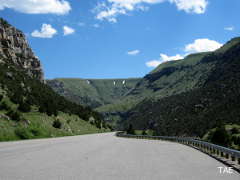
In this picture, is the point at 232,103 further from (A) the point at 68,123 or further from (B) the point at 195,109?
(A) the point at 68,123

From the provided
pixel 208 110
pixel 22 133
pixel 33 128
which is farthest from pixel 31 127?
pixel 208 110

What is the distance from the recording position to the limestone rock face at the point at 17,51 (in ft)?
290

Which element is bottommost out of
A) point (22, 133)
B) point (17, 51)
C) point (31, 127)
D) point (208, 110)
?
point (22, 133)

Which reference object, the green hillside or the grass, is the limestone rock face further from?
the green hillside

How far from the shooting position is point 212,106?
337 feet

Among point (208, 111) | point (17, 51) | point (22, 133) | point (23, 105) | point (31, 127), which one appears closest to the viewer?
point (22, 133)

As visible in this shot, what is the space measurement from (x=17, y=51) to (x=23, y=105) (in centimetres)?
4886

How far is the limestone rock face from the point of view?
8831 cm

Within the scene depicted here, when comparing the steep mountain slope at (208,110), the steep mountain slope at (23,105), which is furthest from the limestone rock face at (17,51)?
the steep mountain slope at (208,110)

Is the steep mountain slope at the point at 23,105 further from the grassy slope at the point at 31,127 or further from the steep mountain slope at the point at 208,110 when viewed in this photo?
the steep mountain slope at the point at 208,110

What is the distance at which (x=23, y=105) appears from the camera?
54.2 meters

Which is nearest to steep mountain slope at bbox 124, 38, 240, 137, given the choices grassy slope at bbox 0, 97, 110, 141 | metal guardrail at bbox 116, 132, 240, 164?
grassy slope at bbox 0, 97, 110, 141

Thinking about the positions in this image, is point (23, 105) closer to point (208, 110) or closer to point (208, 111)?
point (208, 111)

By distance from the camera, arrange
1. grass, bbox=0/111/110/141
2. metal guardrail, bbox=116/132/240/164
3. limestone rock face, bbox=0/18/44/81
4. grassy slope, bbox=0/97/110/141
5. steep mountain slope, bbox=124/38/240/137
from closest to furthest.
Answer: metal guardrail, bbox=116/132/240/164 → grass, bbox=0/111/110/141 → grassy slope, bbox=0/97/110/141 → steep mountain slope, bbox=124/38/240/137 → limestone rock face, bbox=0/18/44/81
